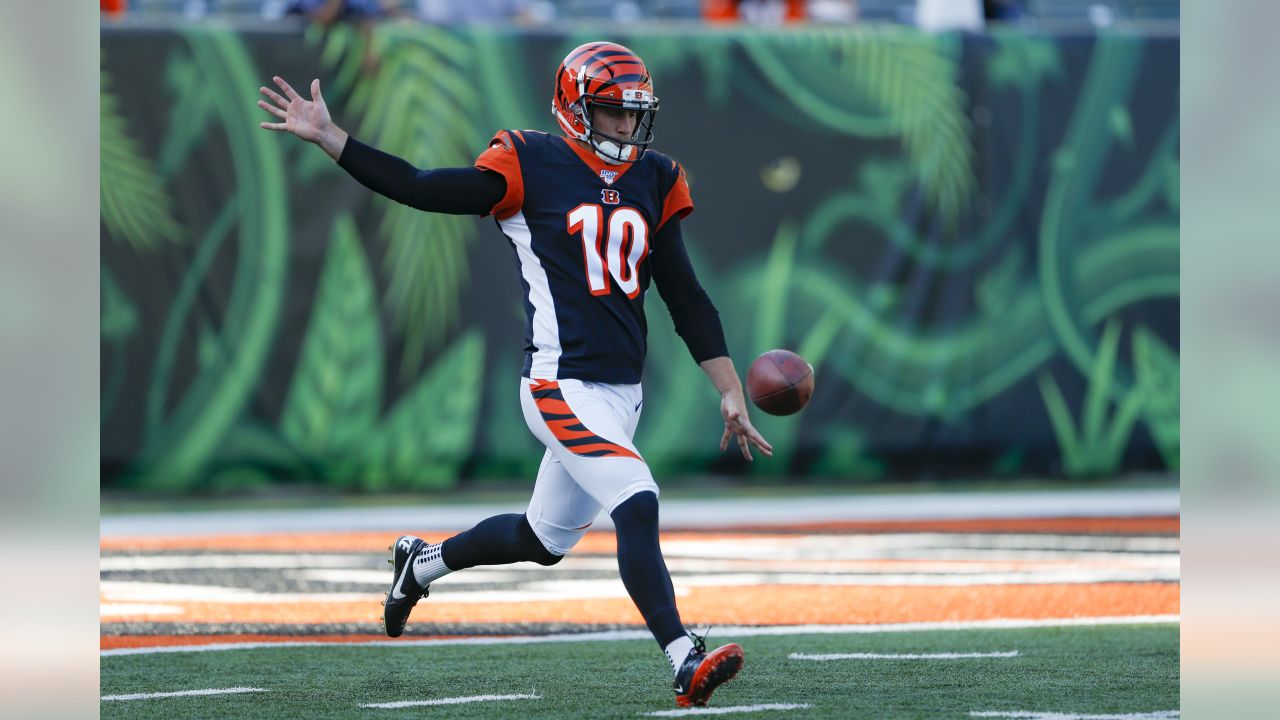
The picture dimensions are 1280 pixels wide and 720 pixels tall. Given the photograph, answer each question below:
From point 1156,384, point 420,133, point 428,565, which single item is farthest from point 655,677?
point 1156,384

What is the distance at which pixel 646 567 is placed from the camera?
16.2 ft

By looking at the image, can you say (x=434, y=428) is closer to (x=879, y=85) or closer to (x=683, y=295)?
(x=879, y=85)

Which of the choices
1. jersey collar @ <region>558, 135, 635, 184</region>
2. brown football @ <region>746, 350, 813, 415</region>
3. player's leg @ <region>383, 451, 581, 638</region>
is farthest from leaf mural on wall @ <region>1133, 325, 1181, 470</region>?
jersey collar @ <region>558, 135, 635, 184</region>

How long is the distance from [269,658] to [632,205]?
6.52 feet

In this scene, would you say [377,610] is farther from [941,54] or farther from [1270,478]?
[941,54]

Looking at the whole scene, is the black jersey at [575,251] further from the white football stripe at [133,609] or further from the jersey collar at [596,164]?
the white football stripe at [133,609]

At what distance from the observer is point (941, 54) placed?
40.2 ft

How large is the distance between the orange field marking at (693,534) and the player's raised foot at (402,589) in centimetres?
306

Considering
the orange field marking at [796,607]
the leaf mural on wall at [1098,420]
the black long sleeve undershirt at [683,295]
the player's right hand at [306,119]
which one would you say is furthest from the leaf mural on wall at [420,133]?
the player's right hand at [306,119]

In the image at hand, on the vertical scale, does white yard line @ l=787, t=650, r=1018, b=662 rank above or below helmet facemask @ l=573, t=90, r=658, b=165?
below

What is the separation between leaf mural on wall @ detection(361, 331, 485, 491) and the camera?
463 inches

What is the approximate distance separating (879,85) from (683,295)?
7.00 metres

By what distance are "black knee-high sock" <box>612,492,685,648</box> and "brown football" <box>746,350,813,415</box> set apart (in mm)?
735

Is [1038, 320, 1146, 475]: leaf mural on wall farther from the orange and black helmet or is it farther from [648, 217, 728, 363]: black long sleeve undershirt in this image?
the orange and black helmet
